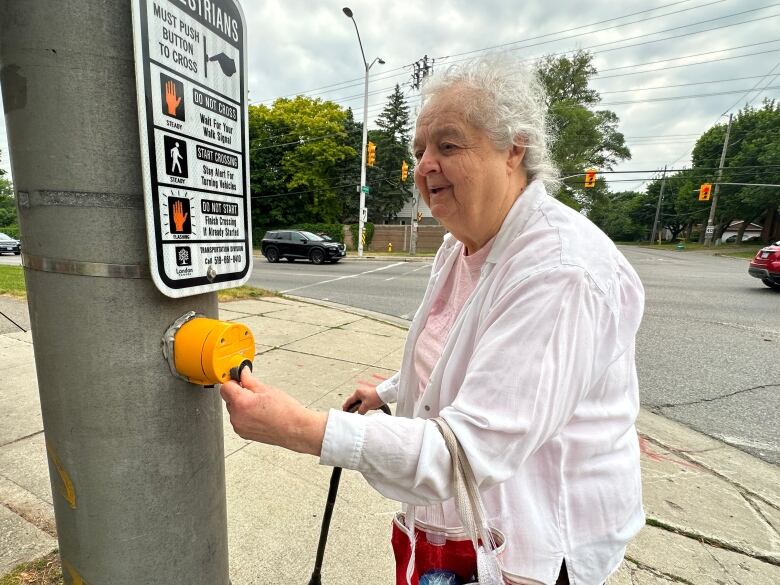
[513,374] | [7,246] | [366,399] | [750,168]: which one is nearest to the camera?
[513,374]

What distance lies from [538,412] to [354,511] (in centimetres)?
173

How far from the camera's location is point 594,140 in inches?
1411

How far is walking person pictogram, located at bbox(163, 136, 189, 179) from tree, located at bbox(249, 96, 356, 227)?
34560 mm

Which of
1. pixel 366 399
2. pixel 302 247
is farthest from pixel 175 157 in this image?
pixel 302 247

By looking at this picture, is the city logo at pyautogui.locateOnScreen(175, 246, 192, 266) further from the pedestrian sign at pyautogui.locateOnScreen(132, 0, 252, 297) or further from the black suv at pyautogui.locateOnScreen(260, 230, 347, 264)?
the black suv at pyautogui.locateOnScreen(260, 230, 347, 264)

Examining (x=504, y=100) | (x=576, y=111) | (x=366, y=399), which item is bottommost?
(x=366, y=399)

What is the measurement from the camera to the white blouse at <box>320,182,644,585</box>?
82cm

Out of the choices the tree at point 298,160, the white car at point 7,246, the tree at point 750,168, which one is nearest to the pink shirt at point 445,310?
the white car at point 7,246

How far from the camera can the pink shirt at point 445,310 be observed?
1271 mm

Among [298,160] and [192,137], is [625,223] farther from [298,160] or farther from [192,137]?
[192,137]

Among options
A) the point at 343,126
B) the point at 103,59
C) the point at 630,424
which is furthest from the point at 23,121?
the point at 343,126

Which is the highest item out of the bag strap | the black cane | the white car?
the bag strap

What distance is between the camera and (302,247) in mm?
18875

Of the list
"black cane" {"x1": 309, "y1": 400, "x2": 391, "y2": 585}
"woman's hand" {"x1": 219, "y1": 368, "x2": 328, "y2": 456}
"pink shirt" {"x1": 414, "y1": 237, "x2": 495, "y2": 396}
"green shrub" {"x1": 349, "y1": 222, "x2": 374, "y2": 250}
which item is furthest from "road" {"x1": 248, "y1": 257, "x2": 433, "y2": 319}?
"green shrub" {"x1": 349, "y1": 222, "x2": 374, "y2": 250}
